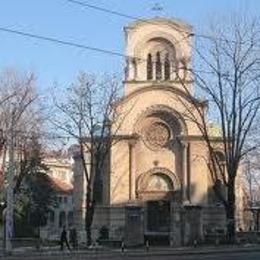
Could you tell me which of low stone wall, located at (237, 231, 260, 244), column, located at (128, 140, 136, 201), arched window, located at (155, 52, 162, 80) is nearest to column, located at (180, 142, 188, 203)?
column, located at (128, 140, 136, 201)

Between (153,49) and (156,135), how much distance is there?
8.50m

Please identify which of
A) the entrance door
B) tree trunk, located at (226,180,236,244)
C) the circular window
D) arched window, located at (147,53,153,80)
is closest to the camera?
tree trunk, located at (226,180,236,244)

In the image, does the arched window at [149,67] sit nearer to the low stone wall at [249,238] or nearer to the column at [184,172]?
the column at [184,172]

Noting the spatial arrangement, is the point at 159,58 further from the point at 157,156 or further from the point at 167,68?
the point at 157,156

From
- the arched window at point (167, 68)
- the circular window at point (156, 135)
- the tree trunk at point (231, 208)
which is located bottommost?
the tree trunk at point (231, 208)

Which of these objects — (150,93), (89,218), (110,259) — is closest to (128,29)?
(150,93)

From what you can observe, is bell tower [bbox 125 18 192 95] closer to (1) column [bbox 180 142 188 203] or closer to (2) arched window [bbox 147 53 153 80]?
(2) arched window [bbox 147 53 153 80]

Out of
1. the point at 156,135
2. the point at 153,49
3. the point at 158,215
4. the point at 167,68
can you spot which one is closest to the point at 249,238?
the point at 158,215

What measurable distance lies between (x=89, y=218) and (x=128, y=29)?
1024 inches

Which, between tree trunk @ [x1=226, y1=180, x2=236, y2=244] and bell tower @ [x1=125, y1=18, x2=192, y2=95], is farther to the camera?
bell tower @ [x1=125, y1=18, x2=192, y2=95]

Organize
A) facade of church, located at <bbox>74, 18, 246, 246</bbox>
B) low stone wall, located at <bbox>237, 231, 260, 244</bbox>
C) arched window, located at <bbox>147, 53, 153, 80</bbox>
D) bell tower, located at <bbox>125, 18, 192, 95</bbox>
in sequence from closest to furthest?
low stone wall, located at <bbox>237, 231, 260, 244</bbox>, facade of church, located at <bbox>74, 18, 246, 246</bbox>, bell tower, located at <bbox>125, 18, 192, 95</bbox>, arched window, located at <bbox>147, 53, 153, 80</bbox>

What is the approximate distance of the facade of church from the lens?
68188 millimetres

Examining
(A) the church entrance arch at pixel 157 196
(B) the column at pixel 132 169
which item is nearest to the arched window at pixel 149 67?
(B) the column at pixel 132 169

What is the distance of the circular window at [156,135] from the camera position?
230 ft
